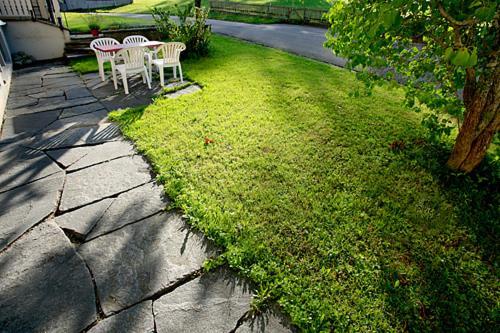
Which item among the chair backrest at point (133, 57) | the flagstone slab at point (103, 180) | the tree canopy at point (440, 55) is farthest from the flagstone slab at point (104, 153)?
the tree canopy at point (440, 55)

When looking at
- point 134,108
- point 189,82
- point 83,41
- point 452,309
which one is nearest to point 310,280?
point 452,309

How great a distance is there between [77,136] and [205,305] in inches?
143

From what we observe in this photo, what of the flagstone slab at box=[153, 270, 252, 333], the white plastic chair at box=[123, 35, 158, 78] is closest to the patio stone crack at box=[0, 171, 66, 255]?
the flagstone slab at box=[153, 270, 252, 333]

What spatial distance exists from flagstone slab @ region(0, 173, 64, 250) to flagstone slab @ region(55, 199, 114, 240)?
0.23m

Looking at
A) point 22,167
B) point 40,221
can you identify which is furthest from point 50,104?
point 40,221

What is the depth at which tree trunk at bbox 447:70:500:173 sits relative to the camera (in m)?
2.87

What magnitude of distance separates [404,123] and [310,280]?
3.62 metres

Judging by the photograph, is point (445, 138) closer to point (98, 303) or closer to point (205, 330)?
point (205, 330)

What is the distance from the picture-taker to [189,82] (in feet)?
22.2

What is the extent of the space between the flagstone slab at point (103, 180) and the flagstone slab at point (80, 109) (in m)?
2.21

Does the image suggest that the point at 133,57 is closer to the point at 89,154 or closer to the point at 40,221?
the point at 89,154

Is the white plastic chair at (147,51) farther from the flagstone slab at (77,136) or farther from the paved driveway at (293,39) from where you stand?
the paved driveway at (293,39)

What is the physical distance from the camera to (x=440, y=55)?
2.68 meters

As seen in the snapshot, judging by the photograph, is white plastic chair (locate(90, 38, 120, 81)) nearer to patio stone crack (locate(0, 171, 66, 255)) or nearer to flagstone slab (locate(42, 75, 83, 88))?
flagstone slab (locate(42, 75, 83, 88))
